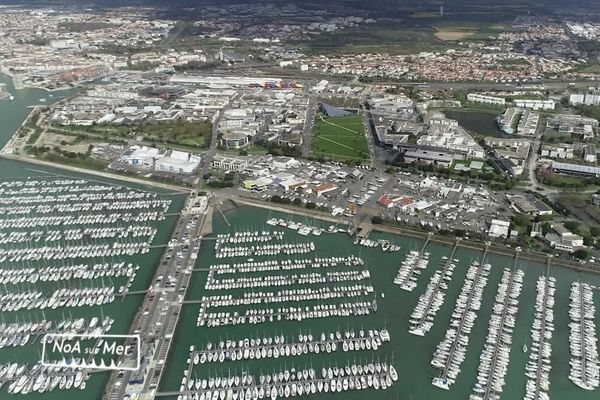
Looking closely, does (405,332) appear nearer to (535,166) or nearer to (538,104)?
(535,166)

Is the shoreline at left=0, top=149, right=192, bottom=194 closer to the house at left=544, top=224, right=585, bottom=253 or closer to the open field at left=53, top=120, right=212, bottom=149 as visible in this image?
the open field at left=53, top=120, right=212, bottom=149

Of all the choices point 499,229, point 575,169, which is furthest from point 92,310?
point 575,169

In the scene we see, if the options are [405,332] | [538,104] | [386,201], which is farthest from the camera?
[538,104]

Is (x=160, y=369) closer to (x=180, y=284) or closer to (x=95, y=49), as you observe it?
(x=180, y=284)

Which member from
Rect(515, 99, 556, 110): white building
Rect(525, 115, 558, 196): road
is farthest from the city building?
Rect(515, 99, 556, 110): white building

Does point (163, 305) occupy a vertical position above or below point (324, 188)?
below

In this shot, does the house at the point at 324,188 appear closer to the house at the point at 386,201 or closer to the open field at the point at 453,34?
the house at the point at 386,201
